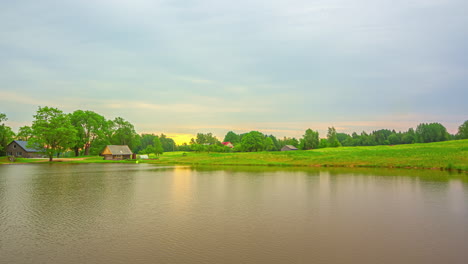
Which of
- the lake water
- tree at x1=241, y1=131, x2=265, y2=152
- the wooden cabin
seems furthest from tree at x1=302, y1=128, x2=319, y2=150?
the wooden cabin

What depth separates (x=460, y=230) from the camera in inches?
513

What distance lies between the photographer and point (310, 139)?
5138 inches

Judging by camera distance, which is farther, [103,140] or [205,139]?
[205,139]

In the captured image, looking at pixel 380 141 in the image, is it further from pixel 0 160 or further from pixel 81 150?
pixel 0 160

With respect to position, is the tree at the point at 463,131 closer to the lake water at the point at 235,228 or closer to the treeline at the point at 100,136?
the treeline at the point at 100,136

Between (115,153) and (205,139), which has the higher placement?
(205,139)

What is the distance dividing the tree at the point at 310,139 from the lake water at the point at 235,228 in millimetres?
108498

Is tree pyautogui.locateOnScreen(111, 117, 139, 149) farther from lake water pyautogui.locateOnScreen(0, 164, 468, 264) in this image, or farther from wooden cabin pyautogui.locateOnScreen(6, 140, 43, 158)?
lake water pyautogui.locateOnScreen(0, 164, 468, 264)

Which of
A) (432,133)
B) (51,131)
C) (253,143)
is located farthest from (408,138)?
(51,131)

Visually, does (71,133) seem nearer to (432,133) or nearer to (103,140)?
(103,140)

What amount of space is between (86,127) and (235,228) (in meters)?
104

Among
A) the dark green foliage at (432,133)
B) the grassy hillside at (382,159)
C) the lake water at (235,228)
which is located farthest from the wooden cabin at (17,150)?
the dark green foliage at (432,133)

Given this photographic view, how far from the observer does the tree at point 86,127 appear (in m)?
98.7

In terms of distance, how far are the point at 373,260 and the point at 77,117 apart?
109m
